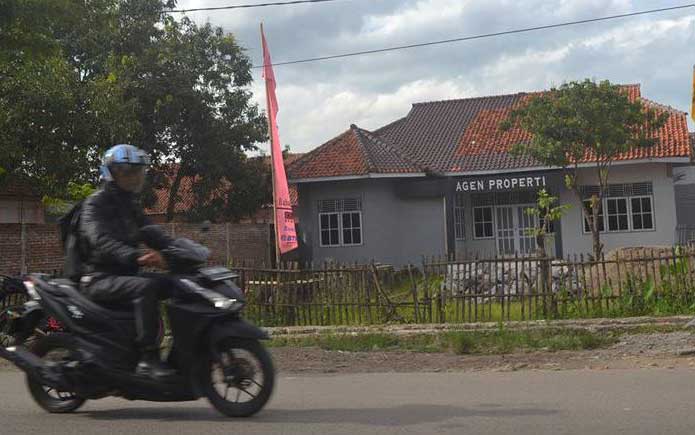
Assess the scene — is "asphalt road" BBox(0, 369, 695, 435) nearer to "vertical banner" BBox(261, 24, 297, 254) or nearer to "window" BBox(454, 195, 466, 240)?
"vertical banner" BBox(261, 24, 297, 254)

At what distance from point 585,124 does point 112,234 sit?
19.2 meters

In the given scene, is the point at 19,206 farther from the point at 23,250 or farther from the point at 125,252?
the point at 125,252

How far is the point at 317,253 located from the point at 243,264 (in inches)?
571

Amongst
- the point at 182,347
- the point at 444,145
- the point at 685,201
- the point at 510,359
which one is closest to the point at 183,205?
the point at 444,145

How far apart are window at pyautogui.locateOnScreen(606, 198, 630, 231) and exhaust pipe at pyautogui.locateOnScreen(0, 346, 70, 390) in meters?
23.7

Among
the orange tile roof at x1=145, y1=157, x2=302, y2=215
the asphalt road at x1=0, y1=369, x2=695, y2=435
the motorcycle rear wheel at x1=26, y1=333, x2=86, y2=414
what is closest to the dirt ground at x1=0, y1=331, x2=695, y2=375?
the asphalt road at x1=0, y1=369, x2=695, y2=435

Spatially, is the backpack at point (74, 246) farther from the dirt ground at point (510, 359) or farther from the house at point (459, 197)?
the house at point (459, 197)

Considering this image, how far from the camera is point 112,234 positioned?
588cm

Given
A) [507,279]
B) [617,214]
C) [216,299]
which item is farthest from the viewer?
[617,214]

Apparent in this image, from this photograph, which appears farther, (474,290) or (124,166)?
(474,290)

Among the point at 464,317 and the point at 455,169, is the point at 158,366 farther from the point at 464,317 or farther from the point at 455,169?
the point at 455,169

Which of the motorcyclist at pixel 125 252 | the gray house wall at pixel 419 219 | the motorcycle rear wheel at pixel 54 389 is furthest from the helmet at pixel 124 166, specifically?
the gray house wall at pixel 419 219

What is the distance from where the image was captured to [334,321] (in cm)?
→ 1343

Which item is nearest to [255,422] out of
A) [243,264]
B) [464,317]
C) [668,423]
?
[668,423]
